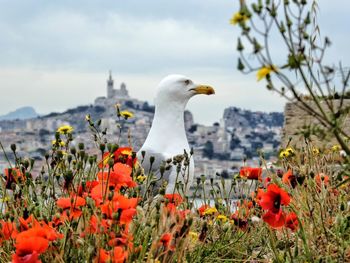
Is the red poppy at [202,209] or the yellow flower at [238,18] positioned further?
the red poppy at [202,209]

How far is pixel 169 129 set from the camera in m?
4.93

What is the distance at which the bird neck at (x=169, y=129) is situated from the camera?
15.7 feet

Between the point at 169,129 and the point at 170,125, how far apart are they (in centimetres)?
3

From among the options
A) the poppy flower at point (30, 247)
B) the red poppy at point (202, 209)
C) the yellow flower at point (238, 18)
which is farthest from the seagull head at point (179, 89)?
the yellow flower at point (238, 18)

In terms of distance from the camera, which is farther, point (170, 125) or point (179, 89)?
point (179, 89)

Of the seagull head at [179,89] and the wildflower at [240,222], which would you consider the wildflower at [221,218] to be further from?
the seagull head at [179,89]

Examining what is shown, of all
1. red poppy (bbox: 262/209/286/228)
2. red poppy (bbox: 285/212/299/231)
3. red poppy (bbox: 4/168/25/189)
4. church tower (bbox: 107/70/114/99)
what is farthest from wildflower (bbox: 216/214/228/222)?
church tower (bbox: 107/70/114/99)

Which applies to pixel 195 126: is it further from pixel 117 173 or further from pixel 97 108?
pixel 117 173

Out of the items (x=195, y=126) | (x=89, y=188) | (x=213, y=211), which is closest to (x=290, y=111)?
(x=213, y=211)

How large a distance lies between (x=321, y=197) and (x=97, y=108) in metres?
109

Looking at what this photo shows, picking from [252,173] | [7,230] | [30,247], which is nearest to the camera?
[30,247]

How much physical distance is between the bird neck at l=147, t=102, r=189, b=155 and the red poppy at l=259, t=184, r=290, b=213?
6.85 ft

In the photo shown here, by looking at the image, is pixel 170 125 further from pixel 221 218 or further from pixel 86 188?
pixel 86 188

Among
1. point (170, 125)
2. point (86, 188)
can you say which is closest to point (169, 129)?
point (170, 125)
